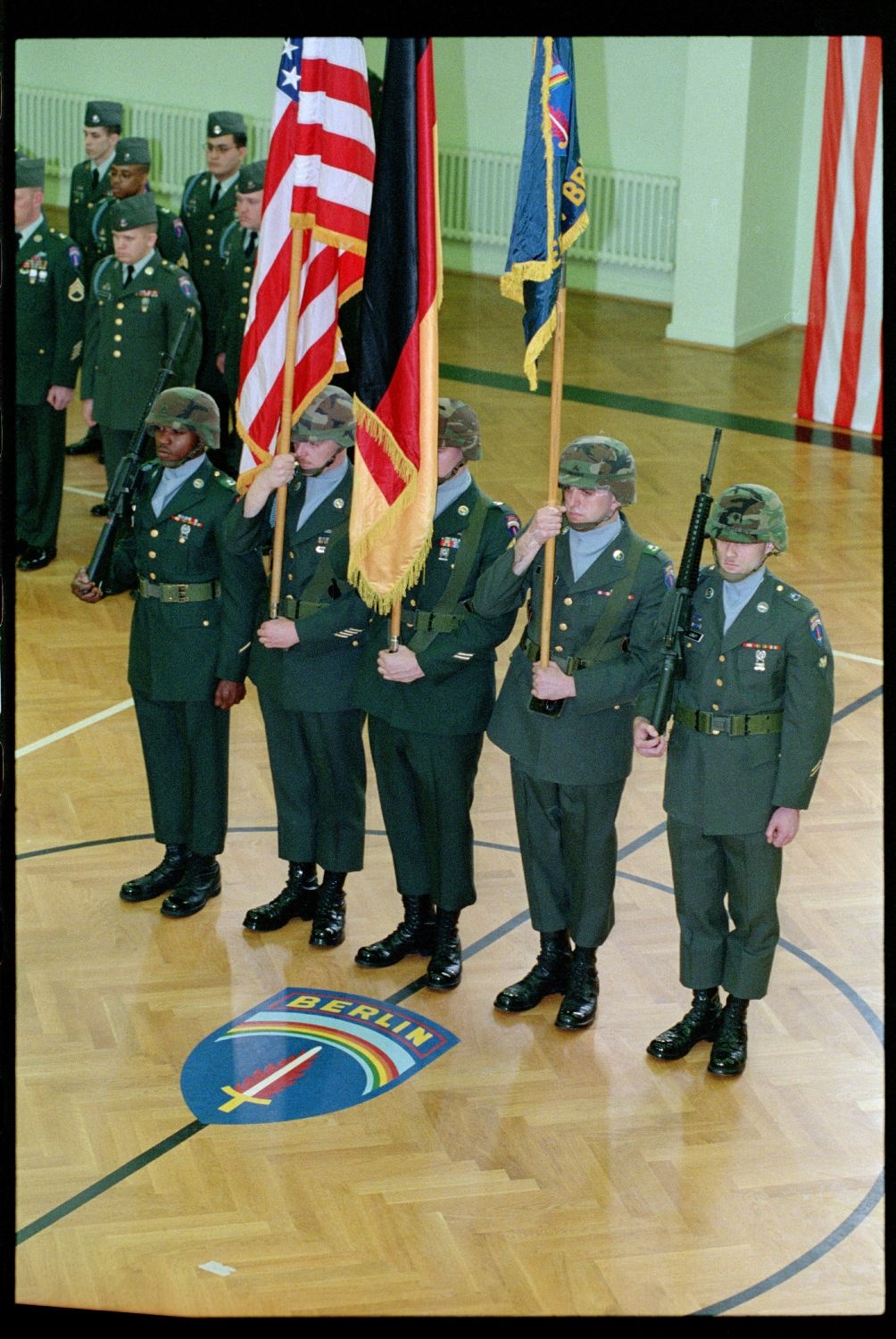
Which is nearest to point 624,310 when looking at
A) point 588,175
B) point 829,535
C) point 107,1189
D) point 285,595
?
point 588,175

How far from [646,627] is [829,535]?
4790mm

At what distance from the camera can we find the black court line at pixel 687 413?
37.6 feet

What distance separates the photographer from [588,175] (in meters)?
13.9

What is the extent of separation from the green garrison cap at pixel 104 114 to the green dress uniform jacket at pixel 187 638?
17.4ft

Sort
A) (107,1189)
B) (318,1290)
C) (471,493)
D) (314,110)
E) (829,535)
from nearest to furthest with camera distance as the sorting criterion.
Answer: (318,1290), (107,1189), (314,110), (471,493), (829,535)

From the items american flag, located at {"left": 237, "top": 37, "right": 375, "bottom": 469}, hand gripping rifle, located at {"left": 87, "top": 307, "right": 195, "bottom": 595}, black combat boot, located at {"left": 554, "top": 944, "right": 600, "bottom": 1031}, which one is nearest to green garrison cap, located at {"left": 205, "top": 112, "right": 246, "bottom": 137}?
hand gripping rifle, located at {"left": 87, "top": 307, "right": 195, "bottom": 595}

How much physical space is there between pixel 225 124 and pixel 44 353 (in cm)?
194

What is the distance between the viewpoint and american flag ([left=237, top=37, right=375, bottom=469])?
→ 507cm

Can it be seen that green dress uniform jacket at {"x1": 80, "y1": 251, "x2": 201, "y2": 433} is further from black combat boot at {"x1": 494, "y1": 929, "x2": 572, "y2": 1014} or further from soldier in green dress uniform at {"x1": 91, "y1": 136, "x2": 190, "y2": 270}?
black combat boot at {"x1": 494, "y1": 929, "x2": 572, "y2": 1014}

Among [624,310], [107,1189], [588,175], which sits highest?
[588,175]

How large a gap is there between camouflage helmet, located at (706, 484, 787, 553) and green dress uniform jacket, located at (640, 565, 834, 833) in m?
0.14

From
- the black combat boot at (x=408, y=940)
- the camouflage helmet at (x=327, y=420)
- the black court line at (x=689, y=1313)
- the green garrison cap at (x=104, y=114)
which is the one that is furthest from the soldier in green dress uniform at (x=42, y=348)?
the black combat boot at (x=408, y=940)

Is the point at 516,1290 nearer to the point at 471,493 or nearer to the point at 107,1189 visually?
the point at 107,1189

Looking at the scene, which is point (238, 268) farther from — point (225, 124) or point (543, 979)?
point (543, 979)
